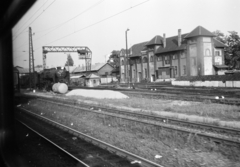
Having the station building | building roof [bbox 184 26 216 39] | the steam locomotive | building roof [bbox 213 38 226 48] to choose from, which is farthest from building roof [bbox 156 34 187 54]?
the steam locomotive

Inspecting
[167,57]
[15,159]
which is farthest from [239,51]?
[15,159]

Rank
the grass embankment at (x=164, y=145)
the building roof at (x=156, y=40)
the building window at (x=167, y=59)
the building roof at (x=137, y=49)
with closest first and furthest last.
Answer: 1. the grass embankment at (x=164, y=145)
2. the building window at (x=167, y=59)
3. the building roof at (x=156, y=40)
4. the building roof at (x=137, y=49)

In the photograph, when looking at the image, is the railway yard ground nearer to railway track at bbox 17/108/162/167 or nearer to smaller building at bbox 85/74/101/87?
railway track at bbox 17/108/162/167

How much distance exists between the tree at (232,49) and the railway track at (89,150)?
26.9m

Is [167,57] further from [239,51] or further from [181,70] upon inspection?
[239,51]

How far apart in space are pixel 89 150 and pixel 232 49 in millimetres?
35625

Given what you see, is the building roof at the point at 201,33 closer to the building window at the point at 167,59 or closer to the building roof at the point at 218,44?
the building roof at the point at 218,44

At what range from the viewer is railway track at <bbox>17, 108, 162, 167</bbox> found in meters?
5.99

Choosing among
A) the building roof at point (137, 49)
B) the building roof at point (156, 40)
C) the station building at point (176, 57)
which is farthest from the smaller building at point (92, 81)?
the building roof at point (137, 49)

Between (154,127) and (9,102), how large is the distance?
25.5 feet

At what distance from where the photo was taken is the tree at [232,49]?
32028 millimetres

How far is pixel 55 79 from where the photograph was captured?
32656 mm

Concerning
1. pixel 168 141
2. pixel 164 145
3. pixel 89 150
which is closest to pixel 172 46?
pixel 168 141

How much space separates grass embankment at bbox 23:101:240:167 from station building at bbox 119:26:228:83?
2602 cm
